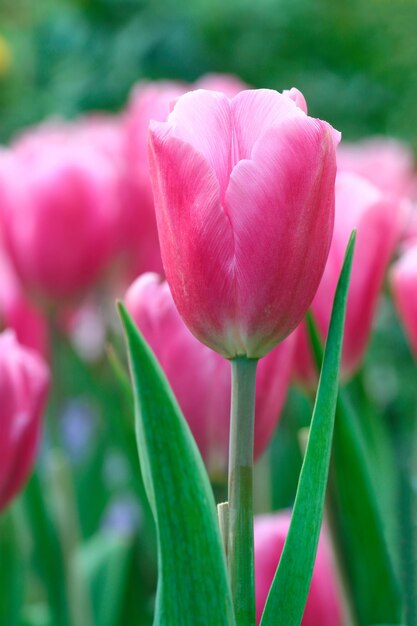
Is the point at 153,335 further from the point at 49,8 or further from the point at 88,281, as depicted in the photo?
the point at 49,8

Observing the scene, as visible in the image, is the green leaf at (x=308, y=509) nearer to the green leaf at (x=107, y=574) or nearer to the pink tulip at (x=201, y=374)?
the pink tulip at (x=201, y=374)

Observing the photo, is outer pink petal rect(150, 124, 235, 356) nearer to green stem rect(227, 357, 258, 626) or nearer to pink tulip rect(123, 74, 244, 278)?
green stem rect(227, 357, 258, 626)

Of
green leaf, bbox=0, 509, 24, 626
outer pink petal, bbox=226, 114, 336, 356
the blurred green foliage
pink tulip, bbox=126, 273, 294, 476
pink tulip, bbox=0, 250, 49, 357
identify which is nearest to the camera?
outer pink petal, bbox=226, 114, 336, 356

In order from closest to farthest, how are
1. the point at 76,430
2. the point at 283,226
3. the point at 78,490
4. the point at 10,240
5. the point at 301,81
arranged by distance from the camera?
1. the point at 283,226
2. the point at 10,240
3. the point at 78,490
4. the point at 76,430
5. the point at 301,81

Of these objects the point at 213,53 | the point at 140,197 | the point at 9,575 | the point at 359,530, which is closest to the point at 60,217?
the point at 140,197

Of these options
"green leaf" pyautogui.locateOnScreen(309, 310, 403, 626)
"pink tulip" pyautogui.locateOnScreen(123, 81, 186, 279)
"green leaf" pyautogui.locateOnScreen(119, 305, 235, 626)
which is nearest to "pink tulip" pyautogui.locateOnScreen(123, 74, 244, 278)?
"pink tulip" pyautogui.locateOnScreen(123, 81, 186, 279)

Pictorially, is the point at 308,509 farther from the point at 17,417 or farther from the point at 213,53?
the point at 213,53

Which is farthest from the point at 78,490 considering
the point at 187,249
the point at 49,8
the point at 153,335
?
the point at 49,8
